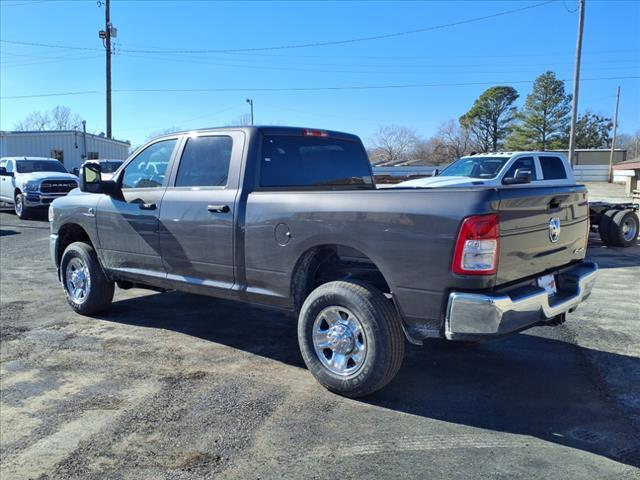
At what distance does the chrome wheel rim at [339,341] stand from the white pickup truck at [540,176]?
7.34 metres

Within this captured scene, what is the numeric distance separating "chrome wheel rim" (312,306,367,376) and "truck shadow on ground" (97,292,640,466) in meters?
0.31

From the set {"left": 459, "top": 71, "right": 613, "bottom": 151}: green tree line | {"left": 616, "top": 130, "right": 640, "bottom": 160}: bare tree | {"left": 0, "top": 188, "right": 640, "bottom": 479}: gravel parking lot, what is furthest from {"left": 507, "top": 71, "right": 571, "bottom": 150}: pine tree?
{"left": 0, "top": 188, "right": 640, "bottom": 479}: gravel parking lot

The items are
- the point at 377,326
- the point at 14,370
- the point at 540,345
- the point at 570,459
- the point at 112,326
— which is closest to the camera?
the point at 570,459

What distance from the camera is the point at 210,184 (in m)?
4.97

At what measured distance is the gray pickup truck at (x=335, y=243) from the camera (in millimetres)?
3490

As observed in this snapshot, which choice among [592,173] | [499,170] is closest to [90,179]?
[499,170]

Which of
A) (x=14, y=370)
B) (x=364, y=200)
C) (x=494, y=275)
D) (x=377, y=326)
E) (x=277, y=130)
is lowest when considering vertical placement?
(x=14, y=370)

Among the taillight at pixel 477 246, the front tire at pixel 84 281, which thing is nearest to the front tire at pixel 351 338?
the taillight at pixel 477 246

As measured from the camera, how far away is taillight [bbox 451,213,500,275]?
3.39 m

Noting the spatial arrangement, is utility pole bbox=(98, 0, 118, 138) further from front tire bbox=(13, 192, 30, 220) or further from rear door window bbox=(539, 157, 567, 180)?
rear door window bbox=(539, 157, 567, 180)

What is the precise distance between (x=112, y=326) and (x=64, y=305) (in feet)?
4.36

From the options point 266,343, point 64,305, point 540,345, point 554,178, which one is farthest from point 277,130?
point 554,178

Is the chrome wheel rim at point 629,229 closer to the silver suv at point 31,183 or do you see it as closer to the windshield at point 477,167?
the windshield at point 477,167

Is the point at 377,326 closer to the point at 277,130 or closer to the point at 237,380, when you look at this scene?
the point at 237,380
